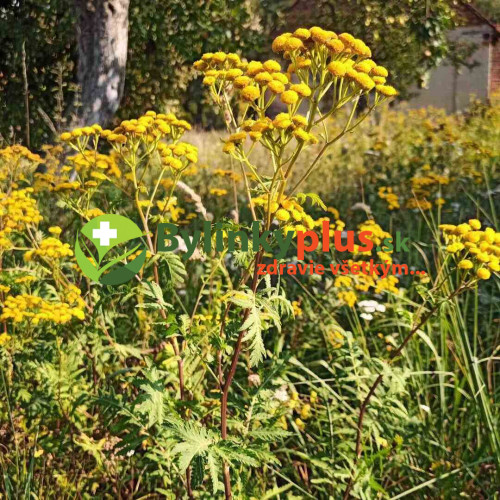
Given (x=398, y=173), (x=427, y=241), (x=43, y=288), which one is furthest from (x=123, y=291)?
(x=398, y=173)

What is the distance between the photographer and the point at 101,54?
5676 millimetres

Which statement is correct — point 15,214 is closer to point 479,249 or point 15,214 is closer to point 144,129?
point 144,129

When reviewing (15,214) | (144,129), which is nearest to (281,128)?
(144,129)

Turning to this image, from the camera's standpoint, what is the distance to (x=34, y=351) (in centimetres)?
236

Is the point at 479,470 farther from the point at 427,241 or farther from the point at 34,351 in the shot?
the point at 427,241

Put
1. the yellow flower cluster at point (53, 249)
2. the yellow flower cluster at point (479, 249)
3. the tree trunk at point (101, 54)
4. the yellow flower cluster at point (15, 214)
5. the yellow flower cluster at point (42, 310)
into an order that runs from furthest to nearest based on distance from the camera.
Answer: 1. the tree trunk at point (101, 54)
2. the yellow flower cluster at point (15, 214)
3. the yellow flower cluster at point (53, 249)
4. the yellow flower cluster at point (42, 310)
5. the yellow flower cluster at point (479, 249)

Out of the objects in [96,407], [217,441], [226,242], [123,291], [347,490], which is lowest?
[96,407]

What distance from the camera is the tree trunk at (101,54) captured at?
556cm

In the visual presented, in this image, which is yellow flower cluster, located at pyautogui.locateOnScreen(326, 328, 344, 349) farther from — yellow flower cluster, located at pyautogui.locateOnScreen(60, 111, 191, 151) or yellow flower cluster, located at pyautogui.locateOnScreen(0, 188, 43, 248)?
yellow flower cluster, located at pyautogui.locateOnScreen(0, 188, 43, 248)

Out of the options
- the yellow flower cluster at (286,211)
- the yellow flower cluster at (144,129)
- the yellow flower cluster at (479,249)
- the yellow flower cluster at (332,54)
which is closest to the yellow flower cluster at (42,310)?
the yellow flower cluster at (144,129)

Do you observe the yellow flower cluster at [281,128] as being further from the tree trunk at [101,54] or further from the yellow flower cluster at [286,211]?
the tree trunk at [101,54]

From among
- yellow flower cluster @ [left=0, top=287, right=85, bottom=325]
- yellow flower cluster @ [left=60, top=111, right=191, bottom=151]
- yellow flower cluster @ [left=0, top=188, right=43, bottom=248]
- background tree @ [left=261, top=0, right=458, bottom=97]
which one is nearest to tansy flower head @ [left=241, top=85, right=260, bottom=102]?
yellow flower cluster @ [left=60, top=111, right=191, bottom=151]

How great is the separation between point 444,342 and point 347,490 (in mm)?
874

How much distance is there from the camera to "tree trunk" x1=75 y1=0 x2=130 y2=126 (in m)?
5.56
